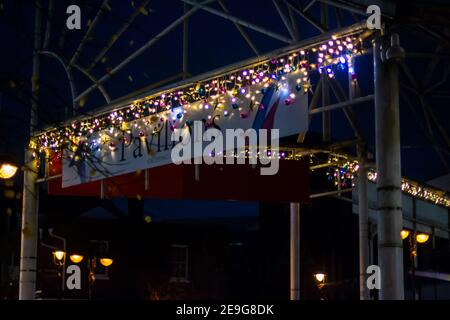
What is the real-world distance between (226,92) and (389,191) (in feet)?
10.4

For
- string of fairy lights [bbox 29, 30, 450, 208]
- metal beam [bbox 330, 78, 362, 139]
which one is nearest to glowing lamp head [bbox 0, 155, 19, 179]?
string of fairy lights [bbox 29, 30, 450, 208]

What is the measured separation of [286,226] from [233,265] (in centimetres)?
597

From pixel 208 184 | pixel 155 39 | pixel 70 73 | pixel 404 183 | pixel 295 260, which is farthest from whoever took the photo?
pixel 295 260

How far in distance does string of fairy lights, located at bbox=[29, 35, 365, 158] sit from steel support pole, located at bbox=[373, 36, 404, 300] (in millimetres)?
849

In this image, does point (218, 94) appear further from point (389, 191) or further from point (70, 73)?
point (70, 73)

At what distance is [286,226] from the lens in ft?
138

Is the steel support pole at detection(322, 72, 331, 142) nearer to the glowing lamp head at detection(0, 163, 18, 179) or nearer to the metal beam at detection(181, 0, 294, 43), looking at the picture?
the metal beam at detection(181, 0, 294, 43)

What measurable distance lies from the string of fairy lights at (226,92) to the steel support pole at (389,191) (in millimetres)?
849

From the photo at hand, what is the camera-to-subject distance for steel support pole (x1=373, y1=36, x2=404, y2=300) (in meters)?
8.71

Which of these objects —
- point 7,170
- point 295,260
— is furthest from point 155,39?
point 295,260

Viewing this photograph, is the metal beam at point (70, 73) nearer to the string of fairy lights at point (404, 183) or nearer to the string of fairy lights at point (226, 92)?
the string of fairy lights at point (226, 92)

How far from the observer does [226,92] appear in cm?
1098

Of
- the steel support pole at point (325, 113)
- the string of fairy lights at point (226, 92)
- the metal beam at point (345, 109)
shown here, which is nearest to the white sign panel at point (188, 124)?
the string of fairy lights at point (226, 92)
